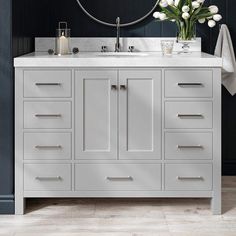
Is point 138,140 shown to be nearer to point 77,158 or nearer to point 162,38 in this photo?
point 77,158

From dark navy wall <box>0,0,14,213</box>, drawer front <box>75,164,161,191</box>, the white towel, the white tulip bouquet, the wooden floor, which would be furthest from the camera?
the white towel

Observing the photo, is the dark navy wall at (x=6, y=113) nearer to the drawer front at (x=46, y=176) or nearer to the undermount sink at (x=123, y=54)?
the drawer front at (x=46, y=176)

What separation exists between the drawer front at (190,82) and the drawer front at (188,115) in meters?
0.06

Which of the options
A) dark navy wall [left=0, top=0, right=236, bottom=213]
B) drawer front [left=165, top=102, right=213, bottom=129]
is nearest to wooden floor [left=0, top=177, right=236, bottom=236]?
dark navy wall [left=0, top=0, right=236, bottom=213]

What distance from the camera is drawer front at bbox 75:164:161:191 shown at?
11.4ft

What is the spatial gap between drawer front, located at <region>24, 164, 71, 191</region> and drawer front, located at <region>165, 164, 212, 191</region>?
56 cm

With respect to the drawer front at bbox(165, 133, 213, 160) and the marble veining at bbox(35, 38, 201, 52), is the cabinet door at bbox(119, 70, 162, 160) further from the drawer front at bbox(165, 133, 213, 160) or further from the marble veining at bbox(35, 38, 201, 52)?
the marble veining at bbox(35, 38, 201, 52)

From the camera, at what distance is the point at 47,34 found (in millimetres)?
4219

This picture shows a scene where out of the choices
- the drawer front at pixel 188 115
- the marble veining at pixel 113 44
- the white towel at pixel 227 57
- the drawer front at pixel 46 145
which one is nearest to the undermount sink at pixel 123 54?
the marble veining at pixel 113 44

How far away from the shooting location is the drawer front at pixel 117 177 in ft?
11.4

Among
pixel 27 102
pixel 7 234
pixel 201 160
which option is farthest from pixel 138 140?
pixel 7 234

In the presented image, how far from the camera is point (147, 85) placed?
3434 mm

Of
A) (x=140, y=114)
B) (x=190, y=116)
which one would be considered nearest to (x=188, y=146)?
(x=190, y=116)

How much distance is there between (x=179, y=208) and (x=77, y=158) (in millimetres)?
653
